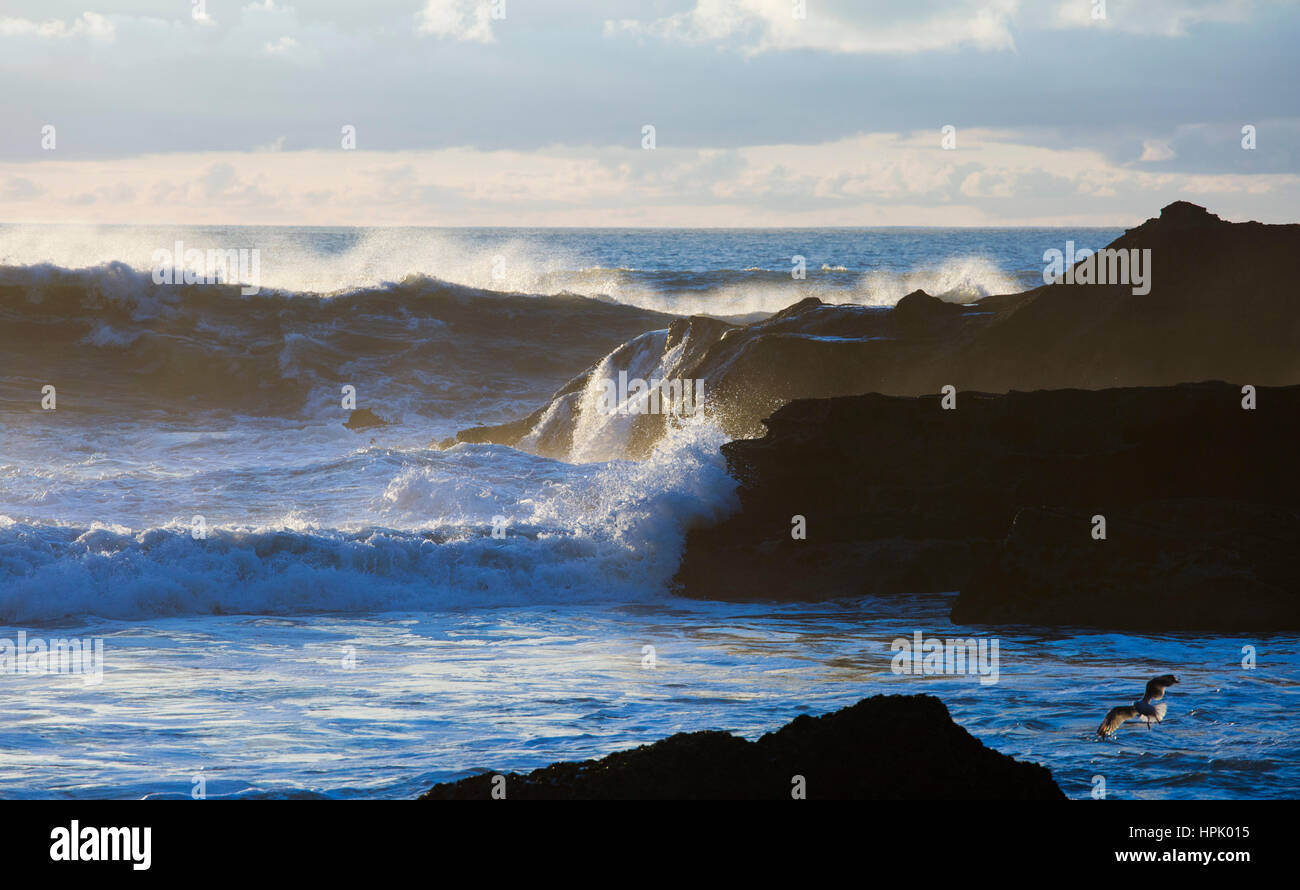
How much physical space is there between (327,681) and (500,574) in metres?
4.25

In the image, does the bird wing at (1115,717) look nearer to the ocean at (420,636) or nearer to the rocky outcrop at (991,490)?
the ocean at (420,636)

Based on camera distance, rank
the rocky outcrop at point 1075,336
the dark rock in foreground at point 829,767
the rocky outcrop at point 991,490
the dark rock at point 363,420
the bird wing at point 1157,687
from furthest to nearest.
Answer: the dark rock at point 363,420, the rocky outcrop at point 1075,336, the rocky outcrop at point 991,490, the bird wing at point 1157,687, the dark rock in foreground at point 829,767

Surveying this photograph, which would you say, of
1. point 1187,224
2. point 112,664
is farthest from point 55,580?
point 1187,224

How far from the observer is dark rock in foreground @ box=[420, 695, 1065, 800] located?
210 inches

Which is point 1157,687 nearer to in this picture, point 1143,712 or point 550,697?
point 1143,712

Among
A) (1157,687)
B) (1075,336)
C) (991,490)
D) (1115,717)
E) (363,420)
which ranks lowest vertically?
(1115,717)

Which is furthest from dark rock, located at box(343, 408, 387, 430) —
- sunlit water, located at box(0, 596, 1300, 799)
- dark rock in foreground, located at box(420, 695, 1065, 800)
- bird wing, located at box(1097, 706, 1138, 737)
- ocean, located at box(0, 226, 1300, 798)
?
dark rock in foreground, located at box(420, 695, 1065, 800)

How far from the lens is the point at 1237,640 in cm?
1048

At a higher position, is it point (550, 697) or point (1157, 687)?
point (1157, 687)

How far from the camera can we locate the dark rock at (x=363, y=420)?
91.4 feet

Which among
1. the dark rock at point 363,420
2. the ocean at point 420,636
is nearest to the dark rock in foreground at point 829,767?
the ocean at point 420,636

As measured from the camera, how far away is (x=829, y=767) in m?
5.39

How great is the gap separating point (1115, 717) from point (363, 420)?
877 inches

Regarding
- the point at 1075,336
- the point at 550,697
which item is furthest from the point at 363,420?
the point at 550,697
